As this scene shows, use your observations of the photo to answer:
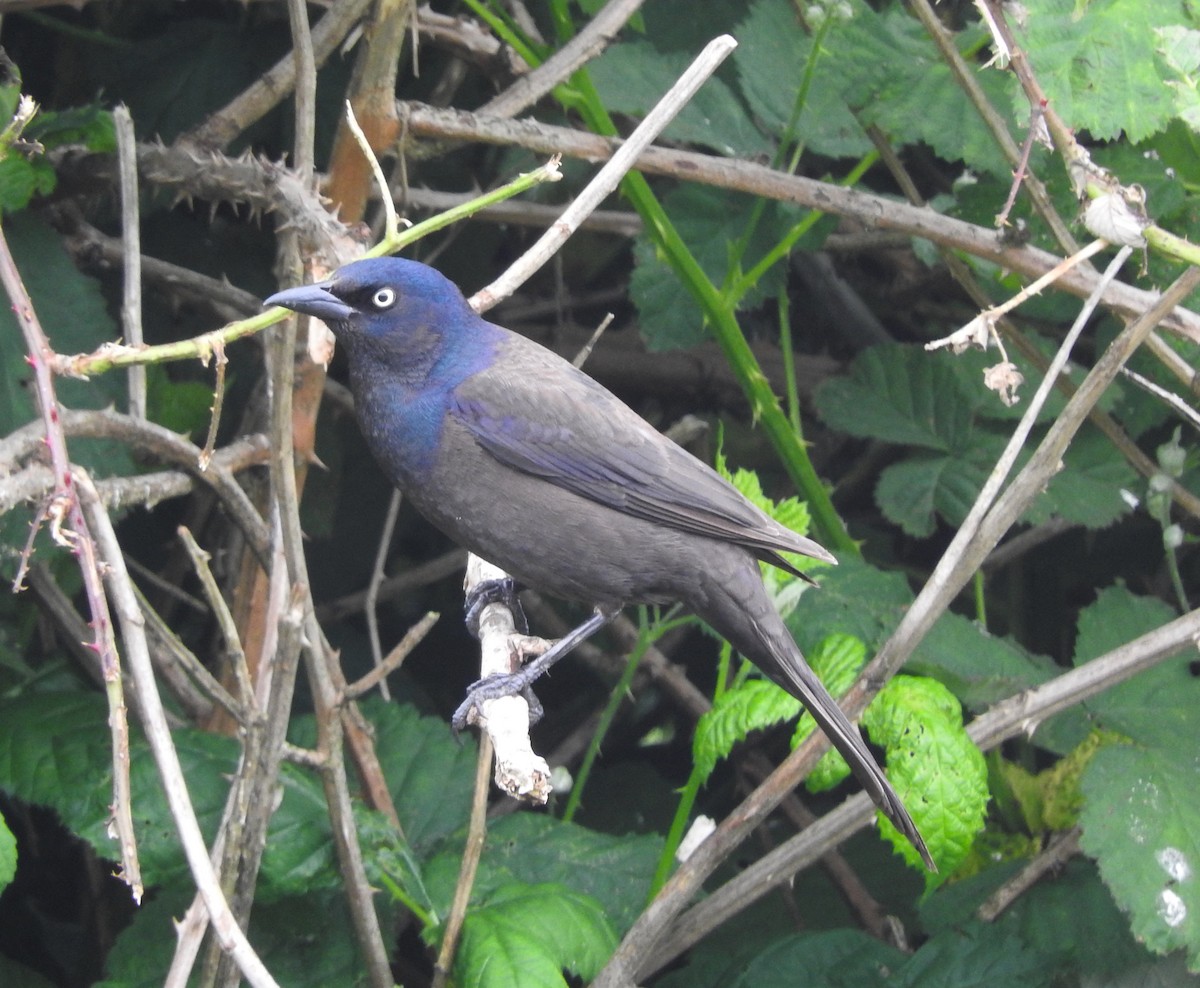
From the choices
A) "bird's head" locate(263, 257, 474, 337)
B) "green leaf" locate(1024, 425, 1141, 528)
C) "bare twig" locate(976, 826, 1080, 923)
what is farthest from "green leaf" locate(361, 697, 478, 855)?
"green leaf" locate(1024, 425, 1141, 528)

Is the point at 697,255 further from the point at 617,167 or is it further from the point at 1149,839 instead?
the point at 1149,839

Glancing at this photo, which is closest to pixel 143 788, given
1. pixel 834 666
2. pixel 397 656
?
pixel 397 656

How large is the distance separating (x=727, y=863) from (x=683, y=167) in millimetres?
1950

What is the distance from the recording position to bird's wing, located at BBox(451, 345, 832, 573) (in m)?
3.18

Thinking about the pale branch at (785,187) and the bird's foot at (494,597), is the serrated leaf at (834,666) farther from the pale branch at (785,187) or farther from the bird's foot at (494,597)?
the pale branch at (785,187)

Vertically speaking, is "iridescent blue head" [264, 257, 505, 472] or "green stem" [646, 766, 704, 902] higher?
"iridescent blue head" [264, 257, 505, 472]

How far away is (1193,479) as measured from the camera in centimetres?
388

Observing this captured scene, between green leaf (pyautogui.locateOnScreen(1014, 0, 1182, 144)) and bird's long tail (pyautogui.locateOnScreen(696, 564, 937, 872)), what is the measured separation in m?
1.26

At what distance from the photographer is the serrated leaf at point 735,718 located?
2846 millimetres

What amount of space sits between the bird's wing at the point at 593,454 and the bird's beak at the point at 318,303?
33 centimetres

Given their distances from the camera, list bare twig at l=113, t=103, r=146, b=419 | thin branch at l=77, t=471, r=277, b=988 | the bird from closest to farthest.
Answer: thin branch at l=77, t=471, r=277, b=988 → bare twig at l=113, t=103, r=146, b=419 → the bird

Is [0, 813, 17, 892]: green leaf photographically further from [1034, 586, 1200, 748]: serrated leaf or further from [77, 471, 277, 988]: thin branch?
[1034, 586, 1200, 748]: serrated leaf

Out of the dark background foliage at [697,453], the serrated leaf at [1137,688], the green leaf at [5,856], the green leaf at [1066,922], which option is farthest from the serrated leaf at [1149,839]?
the green leaf at [5,856]

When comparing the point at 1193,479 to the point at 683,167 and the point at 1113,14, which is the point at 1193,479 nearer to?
the point at 1113,14
